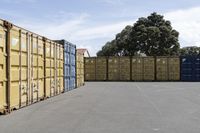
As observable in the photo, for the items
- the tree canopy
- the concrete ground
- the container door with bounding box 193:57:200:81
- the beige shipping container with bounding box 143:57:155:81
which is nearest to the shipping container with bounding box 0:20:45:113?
the concrete ground

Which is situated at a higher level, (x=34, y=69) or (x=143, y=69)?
(x=34, y=69)

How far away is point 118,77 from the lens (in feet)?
145

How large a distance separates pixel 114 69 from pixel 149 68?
388cm

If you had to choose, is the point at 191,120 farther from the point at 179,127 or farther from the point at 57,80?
the point at 57,80

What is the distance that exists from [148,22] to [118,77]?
862 inches

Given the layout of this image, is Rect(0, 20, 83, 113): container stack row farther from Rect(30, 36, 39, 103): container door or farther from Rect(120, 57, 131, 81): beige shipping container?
Rect(120, 57, 131, 81): beige shipping container

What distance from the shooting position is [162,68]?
4344 cm

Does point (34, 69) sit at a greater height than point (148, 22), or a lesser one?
lesser

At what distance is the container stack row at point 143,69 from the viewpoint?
141ft

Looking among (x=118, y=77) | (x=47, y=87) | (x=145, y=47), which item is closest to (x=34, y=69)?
(x=47, y=87)

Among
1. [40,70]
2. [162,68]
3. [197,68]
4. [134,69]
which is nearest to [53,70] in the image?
[40,70]

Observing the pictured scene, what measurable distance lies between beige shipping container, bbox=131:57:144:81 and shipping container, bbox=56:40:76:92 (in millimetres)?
15506

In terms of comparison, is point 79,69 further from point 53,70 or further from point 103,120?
point 103,120

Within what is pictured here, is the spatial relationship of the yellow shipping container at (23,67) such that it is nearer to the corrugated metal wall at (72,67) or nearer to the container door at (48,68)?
the container door at (48,68)
